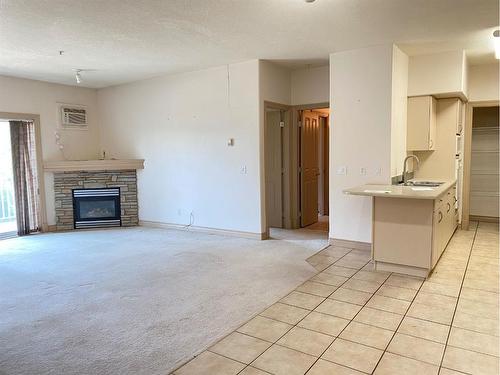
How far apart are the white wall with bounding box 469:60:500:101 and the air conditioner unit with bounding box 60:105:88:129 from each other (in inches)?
271

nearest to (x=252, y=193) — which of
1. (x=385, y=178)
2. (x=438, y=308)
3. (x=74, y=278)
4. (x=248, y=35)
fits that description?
(x=385, y=178)

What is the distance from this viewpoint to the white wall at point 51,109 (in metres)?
6.20

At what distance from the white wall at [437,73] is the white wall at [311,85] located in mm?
1271

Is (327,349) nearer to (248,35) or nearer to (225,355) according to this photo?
(225,355)

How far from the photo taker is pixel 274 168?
6484mm

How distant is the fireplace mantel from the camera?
6.65m

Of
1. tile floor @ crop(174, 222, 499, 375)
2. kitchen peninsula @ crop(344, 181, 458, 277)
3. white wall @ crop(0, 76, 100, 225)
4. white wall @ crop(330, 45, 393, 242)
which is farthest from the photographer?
white wall @ crop(0, 76, 100, 225)

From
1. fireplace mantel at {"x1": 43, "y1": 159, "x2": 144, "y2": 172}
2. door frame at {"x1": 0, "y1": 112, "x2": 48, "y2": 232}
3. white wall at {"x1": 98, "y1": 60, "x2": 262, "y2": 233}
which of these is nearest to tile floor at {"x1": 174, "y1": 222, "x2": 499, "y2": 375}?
white wall at {"x1": 98, "y1": 60, "x2": 262, "y2": 233}

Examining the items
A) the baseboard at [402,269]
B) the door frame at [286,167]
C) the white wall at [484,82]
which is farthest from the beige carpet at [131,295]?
the white wall at [484,82]

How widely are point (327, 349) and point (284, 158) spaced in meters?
4.19

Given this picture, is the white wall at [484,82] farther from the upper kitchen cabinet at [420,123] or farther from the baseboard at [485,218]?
the baseboard at [485,218]

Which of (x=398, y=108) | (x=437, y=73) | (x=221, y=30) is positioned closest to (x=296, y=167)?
(x=398, y=108)

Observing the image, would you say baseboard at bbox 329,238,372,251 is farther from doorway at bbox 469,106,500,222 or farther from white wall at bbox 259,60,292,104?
doorway at bbox 469,106,500,222

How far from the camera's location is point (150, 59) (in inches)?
205
